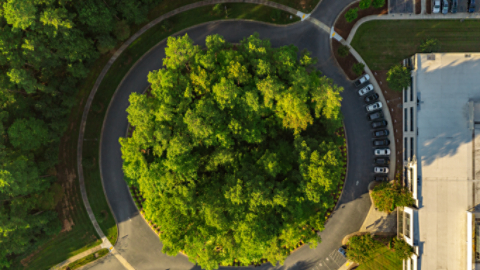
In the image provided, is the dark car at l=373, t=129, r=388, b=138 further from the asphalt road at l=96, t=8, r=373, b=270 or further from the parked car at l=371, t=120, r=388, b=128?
the asphalt road at l=96, t=8, r=373, b=270

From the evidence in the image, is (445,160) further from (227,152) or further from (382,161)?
(227,152)

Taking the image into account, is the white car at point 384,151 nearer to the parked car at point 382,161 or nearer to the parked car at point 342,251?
the parked car at point 382,161

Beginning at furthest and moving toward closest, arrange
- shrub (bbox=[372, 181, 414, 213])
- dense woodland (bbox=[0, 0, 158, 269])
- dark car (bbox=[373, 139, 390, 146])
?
1. dark car (bbox=[373, 139, 390, 146])
2. shrub (bbox=[372, 181, 414, 213])
3. dense woodland (bbox=[0, 0, 158, 269])

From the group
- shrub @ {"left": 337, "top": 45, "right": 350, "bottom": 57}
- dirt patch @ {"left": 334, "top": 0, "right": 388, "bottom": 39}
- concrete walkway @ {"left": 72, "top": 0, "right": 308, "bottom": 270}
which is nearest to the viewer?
shrub @ {"left": 337, "top": 45, "right": 350, "bottom": 57}

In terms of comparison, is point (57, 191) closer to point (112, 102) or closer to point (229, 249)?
point (112, 102)

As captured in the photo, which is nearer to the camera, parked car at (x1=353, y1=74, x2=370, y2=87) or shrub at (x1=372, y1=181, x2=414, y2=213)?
shrub at (x1=372, y1=181, x2=414, y2=213)

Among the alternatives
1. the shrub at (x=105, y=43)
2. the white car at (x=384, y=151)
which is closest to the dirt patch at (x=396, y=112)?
the white car at (x=384, y=151)

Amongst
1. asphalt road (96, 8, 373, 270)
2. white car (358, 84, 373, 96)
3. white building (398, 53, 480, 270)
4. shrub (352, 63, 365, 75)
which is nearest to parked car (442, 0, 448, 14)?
white building (398, 53, 480, 270)
